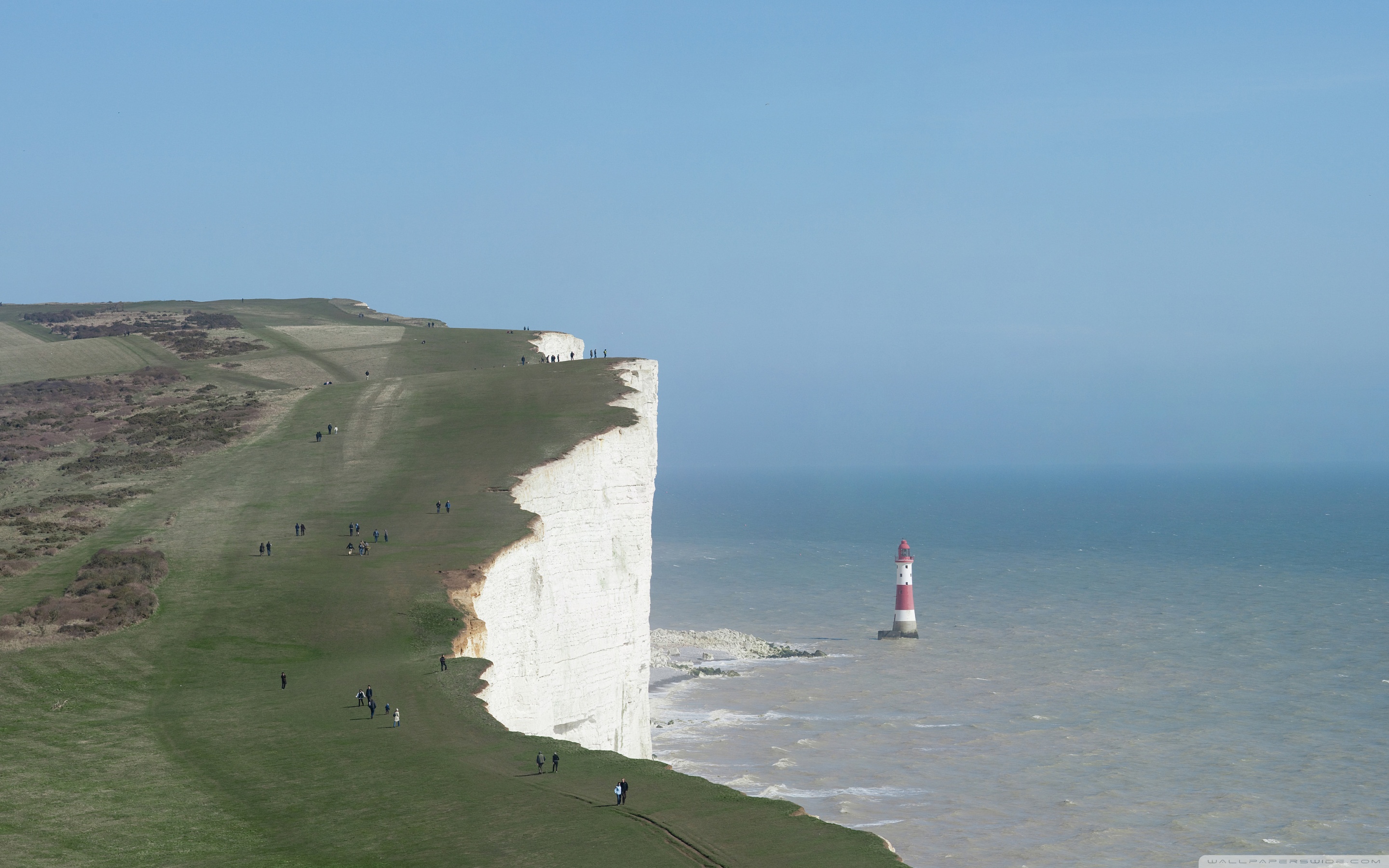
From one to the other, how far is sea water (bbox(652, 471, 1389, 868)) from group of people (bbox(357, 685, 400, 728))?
68.6 feet

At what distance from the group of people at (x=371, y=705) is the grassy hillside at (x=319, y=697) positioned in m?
0.40

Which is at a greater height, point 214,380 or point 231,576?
point 214,380

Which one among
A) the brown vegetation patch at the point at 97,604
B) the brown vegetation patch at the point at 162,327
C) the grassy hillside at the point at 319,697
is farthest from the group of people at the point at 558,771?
the brown vegetation patch at the point at 162,327

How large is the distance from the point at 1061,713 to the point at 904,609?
1005 inches

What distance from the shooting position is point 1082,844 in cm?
4825

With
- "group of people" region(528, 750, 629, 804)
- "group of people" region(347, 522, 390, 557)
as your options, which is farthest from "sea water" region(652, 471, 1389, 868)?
"group of people" region(347, 522, 390, 557)

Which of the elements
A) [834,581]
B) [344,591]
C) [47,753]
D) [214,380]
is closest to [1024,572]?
[834,581]

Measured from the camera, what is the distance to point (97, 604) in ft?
159

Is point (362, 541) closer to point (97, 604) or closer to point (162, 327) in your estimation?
point (97, 604)

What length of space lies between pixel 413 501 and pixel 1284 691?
2124 inches

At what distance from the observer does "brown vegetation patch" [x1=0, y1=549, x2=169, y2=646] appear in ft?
152

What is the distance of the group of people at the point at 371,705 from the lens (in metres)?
37.9

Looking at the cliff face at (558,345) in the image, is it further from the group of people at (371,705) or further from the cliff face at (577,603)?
the group of people at (371,705)

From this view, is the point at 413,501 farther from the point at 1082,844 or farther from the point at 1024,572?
the point at 1024,572
